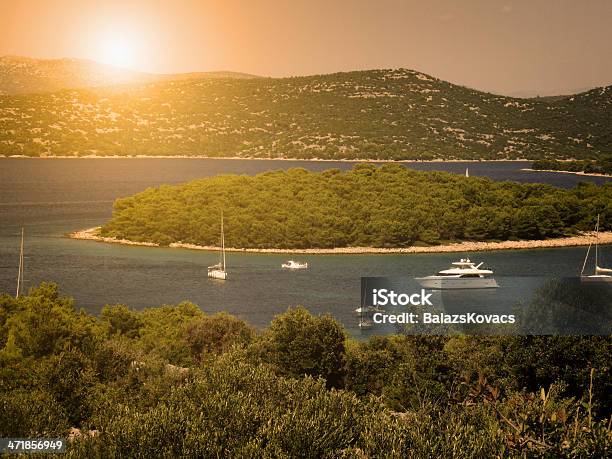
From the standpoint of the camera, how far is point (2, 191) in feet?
200

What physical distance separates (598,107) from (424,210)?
55614mm

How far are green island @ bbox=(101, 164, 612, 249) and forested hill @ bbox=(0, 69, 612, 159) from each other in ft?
54.8

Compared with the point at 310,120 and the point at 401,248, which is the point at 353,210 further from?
the point at 310,120

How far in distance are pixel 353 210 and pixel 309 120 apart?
1404 inches

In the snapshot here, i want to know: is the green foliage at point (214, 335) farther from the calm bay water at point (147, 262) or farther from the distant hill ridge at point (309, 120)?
the distant hill ridge at point (309, 120)

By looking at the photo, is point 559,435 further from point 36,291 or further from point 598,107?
point 598,107

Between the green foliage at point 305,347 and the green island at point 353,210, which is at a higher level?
the green foliage at point 305,347

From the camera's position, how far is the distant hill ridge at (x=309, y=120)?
6850 cm

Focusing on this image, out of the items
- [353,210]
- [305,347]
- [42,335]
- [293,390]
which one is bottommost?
[353,210]

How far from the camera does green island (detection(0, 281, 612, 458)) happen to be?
679cm

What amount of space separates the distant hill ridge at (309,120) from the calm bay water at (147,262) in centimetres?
260

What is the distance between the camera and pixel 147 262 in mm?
43625

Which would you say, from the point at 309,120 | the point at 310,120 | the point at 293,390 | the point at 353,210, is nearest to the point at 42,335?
the point at 293,390

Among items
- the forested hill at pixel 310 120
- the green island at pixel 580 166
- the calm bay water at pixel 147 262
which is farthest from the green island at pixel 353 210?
the green island at pixel 580 166
